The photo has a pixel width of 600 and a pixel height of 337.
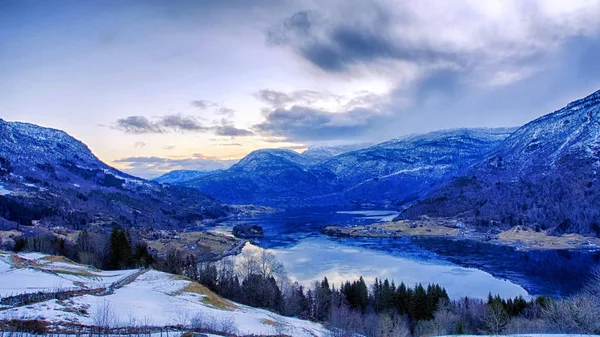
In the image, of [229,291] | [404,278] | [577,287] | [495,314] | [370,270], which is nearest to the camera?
[495,314]

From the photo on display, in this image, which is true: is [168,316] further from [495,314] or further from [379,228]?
[379,228]

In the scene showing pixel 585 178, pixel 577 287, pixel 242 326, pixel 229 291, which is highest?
pixel 585 178

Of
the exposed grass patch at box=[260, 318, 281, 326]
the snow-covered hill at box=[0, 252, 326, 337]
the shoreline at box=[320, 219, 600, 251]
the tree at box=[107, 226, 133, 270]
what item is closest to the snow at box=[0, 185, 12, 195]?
the shoreline at box=[320, 219, 600, 251]

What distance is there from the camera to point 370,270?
91812 millimetres

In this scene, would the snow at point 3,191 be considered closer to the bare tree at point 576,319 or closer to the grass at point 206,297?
the grass at point 206,297

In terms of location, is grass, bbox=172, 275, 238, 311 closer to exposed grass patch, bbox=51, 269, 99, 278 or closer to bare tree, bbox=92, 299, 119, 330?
exposed grass patch, bbox=51, 269, 99, 278

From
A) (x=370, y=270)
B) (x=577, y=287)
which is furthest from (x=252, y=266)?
(x=577, y=287)

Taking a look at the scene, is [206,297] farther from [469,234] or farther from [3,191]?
[3,191]

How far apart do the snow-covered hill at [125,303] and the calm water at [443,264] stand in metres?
45.9

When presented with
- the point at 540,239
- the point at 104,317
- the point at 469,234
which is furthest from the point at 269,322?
the point at 469,234

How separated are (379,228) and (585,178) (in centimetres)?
10652

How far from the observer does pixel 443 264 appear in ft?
330

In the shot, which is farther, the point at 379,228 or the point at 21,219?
the point at 379,228

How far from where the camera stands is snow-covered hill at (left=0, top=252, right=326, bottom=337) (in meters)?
22.3
